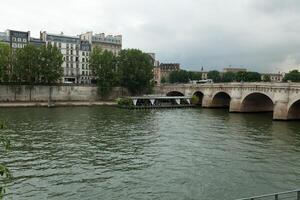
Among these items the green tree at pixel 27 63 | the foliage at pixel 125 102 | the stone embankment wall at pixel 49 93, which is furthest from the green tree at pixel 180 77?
the foliage at pixel 125 102

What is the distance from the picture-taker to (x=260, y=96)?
2904 inches

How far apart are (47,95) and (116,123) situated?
44.9 m

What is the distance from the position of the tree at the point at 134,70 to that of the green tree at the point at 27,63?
20.6 meters

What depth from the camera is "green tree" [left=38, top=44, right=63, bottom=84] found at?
3615 inches

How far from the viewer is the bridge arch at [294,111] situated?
5804cm

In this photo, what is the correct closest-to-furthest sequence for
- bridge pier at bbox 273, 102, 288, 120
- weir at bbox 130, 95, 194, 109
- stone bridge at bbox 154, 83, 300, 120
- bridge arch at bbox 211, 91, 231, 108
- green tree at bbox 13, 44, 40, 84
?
1. bridge pier at bbox 273, 102, 288, 120
2. stone bridge at bbox 154, 83, 300, 120
3. weir at bbox 130, 95, 194, 109
4. bridge arch at bbox 211, 91, 231, 108
5. green tree at bbox 13, 44, 40, 84

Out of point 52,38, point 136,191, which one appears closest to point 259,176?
point 136,191

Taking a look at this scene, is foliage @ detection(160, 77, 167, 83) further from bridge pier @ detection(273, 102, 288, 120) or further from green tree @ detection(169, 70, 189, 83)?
bridge pier @ detection(273, 102, 288, 120)

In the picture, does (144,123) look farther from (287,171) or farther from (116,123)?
(287,171)

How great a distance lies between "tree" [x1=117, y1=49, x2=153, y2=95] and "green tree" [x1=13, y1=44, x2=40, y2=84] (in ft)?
67.4

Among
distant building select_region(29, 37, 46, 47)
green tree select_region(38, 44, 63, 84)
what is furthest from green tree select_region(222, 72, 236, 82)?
green tree select_region(38, 44, 63, 84)

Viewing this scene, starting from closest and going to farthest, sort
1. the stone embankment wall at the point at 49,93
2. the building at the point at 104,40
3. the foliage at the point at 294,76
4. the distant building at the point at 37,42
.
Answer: the stone embankment wall at the point at 49,93 → the distant building at the point at 37,42 → the building at the point at 104,40 → the foliage at the point at 294,76

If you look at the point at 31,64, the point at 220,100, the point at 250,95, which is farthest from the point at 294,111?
the point at 31,64

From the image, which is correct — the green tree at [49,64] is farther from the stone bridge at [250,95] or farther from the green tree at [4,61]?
the stone bridge at [250,95]
